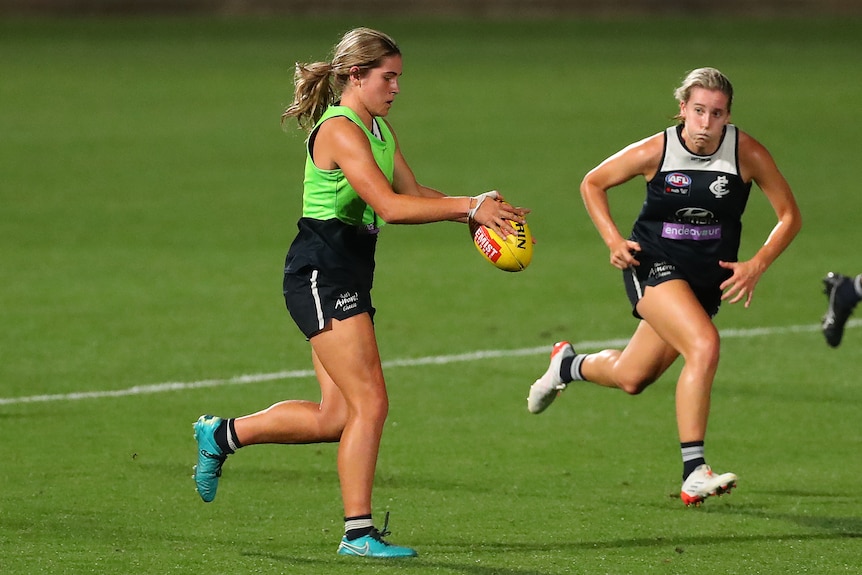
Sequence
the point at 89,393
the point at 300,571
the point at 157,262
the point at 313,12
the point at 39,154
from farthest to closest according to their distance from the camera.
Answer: the point at 313,12, the point at 39,154, the point at 157,262, the point at 89,393, the point at 300,571

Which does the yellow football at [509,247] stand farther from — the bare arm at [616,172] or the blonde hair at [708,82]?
the blonde hair at [708,82]

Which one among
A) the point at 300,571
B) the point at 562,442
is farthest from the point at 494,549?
the point at 562,442

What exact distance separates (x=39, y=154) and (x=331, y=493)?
47.6 feet

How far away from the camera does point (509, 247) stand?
684 centimetres

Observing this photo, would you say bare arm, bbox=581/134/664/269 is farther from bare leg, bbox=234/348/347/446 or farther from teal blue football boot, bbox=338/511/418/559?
teal blue football boot, bbox=338/511/418/559

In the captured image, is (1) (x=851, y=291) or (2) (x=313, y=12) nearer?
(1) (x=851, y=291)

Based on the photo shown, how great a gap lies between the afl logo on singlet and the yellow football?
1.24 metres

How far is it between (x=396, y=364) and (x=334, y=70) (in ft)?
13.9

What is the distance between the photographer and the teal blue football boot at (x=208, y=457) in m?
7.09

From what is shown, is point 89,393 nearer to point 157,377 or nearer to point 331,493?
point 157,377

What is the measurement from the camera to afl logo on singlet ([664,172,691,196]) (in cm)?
779

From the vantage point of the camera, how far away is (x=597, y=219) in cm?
782

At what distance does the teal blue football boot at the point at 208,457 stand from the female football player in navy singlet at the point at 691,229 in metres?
2.02

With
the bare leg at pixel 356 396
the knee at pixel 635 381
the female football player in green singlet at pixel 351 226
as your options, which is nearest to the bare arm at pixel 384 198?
the female football player in green singlet at pixel 351 226
